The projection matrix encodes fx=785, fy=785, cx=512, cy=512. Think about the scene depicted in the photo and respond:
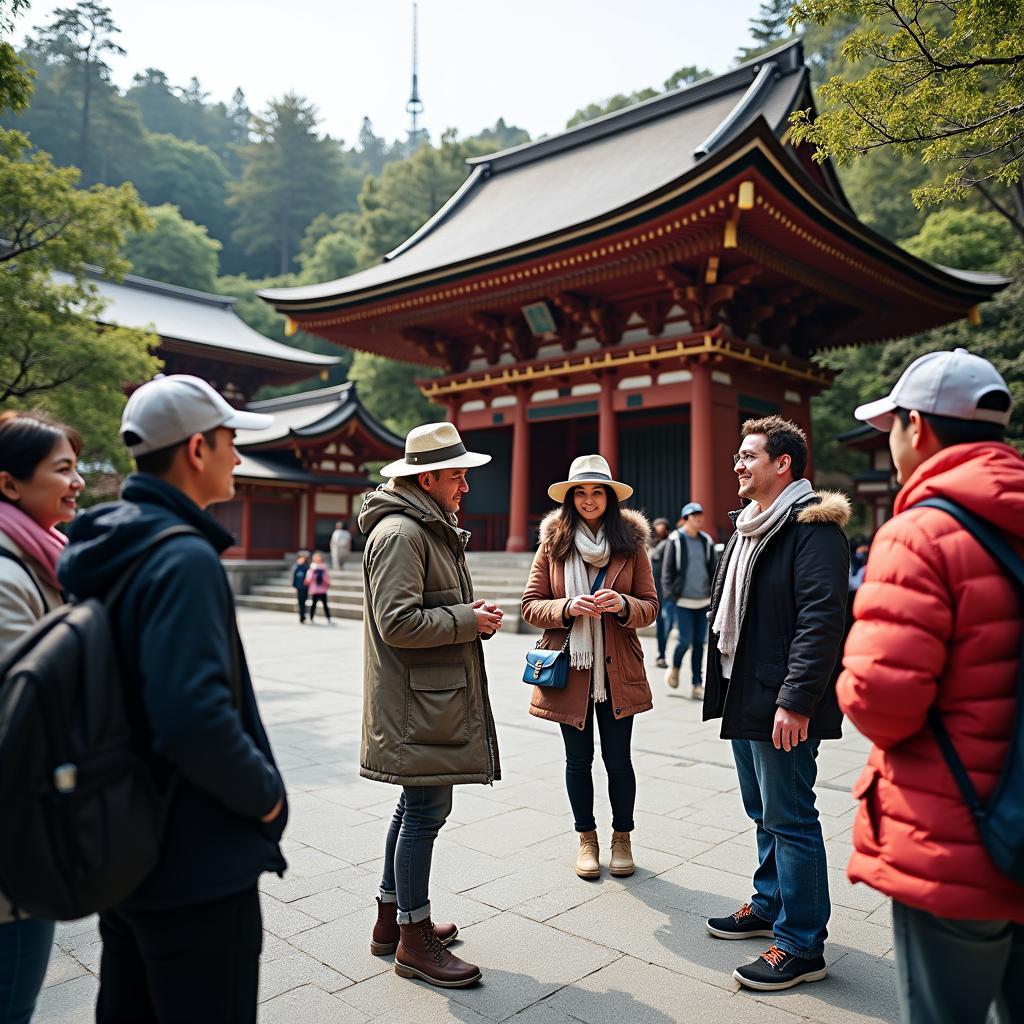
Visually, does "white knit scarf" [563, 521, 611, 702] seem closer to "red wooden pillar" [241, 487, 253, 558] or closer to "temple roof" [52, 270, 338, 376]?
"red wooden pillar" [241, 487, 253, 558]

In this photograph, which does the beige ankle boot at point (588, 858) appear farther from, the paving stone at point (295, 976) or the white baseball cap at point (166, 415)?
the white baseball cap at point (166, 415)

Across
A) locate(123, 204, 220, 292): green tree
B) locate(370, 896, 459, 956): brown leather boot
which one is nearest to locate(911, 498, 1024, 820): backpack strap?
locate(370, 896, 459, 956): brown leather boot

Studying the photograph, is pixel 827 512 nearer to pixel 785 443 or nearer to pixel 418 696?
pixel 785 443

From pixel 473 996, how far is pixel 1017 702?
75.1 inches

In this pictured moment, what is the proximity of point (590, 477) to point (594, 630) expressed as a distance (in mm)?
691

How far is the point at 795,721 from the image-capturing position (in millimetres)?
2580

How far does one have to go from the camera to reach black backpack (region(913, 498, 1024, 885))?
4.65ft

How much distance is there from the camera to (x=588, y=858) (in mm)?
3438

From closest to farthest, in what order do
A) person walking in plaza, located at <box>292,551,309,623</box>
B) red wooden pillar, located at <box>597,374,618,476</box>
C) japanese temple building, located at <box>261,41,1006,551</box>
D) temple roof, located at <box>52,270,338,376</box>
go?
japanese temple building, located at <box>261,41,1006,551</box>
red wooden pillar, located at <box>597,374,618,476</box>
person walking in plaza, located at <box>292,551,309,623</box>
temple roof, located at <box>52,270,338,376</box>

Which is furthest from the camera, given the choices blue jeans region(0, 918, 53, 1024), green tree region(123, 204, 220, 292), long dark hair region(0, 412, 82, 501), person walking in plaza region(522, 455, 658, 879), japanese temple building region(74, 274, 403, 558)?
green tree region(123, 204, 220, 292)

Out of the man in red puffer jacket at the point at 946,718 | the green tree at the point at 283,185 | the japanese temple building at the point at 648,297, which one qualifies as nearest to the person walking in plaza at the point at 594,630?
the man in red puffer jacket at the point at 946,718

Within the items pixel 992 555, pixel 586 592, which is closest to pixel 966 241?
pixel 586 592

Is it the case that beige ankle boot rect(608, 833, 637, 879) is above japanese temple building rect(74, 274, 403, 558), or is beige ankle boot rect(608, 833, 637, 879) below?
below

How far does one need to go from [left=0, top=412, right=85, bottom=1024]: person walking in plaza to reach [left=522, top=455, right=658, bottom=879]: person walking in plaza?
78.8 inches
